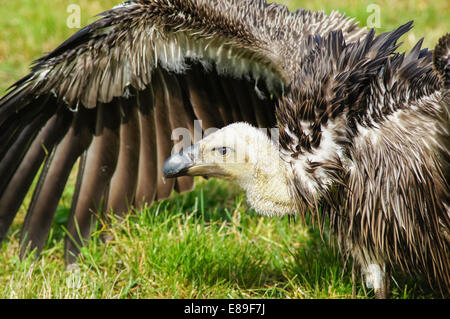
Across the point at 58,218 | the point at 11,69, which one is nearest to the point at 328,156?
the point at 58,218

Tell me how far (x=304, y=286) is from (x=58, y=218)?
1854mm

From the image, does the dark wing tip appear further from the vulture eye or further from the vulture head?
the vulture eye

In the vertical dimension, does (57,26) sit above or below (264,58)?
above

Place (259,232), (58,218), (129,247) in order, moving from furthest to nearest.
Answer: (58,218) → (259,232) → (129,247)

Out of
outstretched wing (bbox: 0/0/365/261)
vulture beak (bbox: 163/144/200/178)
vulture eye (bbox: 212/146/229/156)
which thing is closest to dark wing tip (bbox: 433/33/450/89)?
outstretched wing (bbox: 0/0/365/261)

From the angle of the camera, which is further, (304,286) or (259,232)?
(259,232)

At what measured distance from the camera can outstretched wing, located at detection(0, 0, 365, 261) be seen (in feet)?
11.0

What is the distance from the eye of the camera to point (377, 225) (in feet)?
10.1

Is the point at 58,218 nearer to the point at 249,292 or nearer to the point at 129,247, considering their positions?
the point at 129,247

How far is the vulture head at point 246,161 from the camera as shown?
3.16 m

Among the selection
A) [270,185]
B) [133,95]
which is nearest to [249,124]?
[270,185]

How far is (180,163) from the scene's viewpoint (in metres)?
3.10

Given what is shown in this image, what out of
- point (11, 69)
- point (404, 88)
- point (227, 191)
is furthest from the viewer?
point (11, 69)

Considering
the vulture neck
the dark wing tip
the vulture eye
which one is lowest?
the vulture neck
